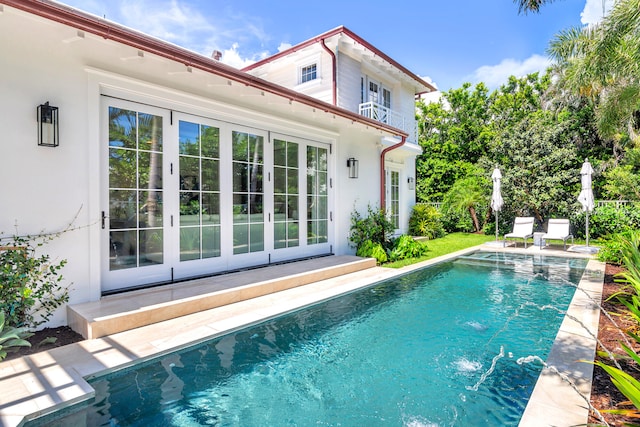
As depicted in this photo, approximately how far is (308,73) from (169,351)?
12.6 metres

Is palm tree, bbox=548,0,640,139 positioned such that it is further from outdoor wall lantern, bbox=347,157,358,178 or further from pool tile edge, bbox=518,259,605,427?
outdoor wall lantern, bbox=347,157,358,178

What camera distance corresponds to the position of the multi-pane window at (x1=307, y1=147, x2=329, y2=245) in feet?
30.4

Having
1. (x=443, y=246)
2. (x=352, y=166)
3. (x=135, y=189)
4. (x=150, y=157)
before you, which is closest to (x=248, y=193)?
(x=150, y=157)

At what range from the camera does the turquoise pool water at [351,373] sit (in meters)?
2.87

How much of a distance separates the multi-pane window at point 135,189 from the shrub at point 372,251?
5.72 meters

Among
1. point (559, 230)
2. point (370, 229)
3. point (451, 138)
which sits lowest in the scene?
point (559, 230)

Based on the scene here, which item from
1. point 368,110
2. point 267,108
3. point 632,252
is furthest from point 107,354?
point 368,110

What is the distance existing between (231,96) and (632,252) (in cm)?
786

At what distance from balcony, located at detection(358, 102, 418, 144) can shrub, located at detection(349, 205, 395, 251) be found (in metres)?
4.82

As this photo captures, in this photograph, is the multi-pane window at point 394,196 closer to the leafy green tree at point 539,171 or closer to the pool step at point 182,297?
the leafy green tree at point 539,171

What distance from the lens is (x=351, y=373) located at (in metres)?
3.63

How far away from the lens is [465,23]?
14.5 m

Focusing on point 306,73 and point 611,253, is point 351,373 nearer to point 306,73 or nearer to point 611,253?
point 611,253

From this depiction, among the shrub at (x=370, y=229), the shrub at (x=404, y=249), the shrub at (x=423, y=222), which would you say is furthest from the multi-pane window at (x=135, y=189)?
the shrub at (x=423, y=222)
